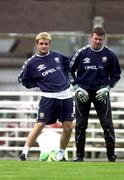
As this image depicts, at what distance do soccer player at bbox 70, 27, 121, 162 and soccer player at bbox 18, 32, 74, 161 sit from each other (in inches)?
7.7

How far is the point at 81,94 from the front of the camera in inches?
463

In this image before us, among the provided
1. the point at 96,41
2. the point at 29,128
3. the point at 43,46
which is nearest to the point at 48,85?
the point at 43,46

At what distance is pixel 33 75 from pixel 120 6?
23174 millimetres

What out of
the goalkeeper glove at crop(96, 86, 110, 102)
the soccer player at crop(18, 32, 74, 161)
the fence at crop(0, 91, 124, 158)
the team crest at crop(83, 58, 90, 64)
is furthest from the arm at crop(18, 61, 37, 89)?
the fence at crop(0, 91, 124, 158)

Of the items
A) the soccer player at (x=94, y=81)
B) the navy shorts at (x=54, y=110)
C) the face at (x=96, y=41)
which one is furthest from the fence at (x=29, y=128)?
the face at (x=96, y=41)

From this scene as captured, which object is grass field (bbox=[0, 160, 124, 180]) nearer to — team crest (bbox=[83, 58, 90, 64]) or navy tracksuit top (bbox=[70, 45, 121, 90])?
navy tracksuit top (bbox=[70, 45, 121, 90])

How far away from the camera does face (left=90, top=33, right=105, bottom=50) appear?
1171 cm

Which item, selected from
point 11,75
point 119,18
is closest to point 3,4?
point 119,18

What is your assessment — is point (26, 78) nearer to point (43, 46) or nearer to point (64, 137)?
point (43, 46)

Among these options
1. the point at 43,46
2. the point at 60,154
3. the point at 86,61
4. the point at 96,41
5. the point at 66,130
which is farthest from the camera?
the point at 60,154

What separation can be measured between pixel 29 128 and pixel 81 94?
424 cm

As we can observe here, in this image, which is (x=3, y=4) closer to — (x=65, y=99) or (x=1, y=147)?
(x=1, y=147)

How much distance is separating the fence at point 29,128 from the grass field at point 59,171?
462 centimetres

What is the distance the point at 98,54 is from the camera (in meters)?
11.9
